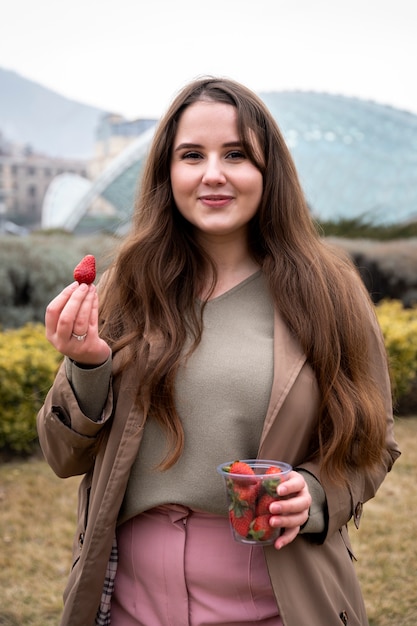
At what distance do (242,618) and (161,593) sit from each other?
20 centimetres

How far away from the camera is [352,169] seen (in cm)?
2117

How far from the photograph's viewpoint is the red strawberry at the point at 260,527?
5.08ft

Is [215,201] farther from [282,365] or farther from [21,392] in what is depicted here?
[21,392]

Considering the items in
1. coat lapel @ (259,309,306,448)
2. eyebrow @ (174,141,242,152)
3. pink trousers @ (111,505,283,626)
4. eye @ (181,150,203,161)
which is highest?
eyebrow @ (174,141,242,152)

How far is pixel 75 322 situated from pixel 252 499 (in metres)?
0.54

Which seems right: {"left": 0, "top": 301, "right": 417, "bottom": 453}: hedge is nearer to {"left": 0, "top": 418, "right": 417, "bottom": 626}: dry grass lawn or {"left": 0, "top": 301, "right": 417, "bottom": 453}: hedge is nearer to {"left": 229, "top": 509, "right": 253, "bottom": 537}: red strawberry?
{"left": 0, "top": 418, "right": 417, "bottom": 626}: dry grass lawn

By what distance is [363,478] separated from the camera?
180 centimetres

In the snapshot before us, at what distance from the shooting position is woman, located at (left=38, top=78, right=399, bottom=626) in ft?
5.55

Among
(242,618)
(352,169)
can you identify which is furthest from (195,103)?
(352,169)

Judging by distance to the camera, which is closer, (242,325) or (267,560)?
(267,560)

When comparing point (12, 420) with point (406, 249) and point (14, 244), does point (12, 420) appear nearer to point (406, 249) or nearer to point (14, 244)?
point (14, 244)

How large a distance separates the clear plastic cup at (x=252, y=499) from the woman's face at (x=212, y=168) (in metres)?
0.62

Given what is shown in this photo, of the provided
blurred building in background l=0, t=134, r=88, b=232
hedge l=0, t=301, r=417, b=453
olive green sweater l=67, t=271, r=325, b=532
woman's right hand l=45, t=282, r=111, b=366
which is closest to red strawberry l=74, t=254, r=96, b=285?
woman's right hand l=45, t=282, r=111, b=366

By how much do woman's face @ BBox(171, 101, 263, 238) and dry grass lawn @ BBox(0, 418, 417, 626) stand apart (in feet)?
7.78
